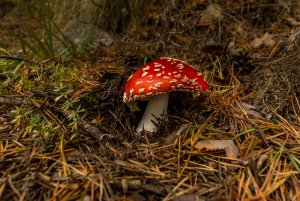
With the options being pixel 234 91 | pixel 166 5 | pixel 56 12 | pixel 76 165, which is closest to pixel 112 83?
pixel 76 165

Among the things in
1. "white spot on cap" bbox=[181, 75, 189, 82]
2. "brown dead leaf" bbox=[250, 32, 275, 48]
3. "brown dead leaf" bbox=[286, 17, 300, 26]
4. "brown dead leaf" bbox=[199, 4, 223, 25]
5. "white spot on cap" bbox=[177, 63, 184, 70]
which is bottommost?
"brown dead leaf" bbox=[250, 32, 275, 48]

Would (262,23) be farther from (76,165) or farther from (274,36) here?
(76,165)

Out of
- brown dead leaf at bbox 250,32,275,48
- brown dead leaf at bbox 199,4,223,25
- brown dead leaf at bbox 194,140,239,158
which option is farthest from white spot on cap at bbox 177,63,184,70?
brown dead leaf at bbox 199,4,223,25

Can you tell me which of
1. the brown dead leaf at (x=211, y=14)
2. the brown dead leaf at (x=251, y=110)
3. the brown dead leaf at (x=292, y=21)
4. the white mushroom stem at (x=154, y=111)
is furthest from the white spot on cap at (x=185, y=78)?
the brown dead leaf at (x=292, y=21)

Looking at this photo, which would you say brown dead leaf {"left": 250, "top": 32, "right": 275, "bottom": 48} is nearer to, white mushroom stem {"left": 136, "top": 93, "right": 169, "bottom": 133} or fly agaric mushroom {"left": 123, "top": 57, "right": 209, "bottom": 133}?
fly agaric mushroom {"left": 123, "top": 57, "right": 209, "bottom": 133}

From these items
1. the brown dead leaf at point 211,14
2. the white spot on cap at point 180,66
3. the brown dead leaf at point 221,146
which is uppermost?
the white spot on cap at point 180,66

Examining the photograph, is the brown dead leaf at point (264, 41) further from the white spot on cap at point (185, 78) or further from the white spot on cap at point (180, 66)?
the white spot on cap at point (185, 78)

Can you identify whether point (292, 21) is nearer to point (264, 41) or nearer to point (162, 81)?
point (264, 41)

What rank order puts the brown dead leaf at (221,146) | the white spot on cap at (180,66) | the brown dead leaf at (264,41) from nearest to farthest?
the brown dead leaf at (221,146) < the white spot on cap at (180,66) < the brown dead leaf at (264,41)
